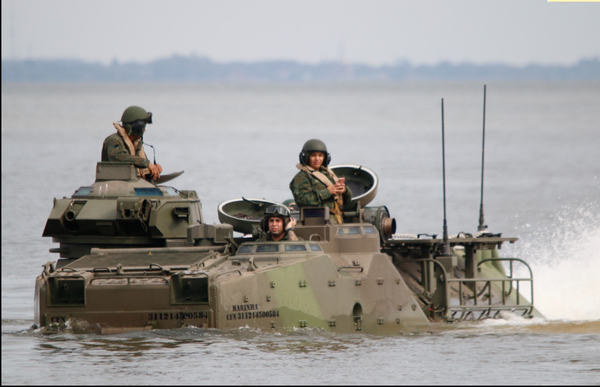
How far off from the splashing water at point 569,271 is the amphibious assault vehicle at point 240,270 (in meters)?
1.36

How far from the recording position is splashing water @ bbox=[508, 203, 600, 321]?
27.5 meters

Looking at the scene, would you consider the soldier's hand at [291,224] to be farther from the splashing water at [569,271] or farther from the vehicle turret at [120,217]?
the splashing water at [569,271]

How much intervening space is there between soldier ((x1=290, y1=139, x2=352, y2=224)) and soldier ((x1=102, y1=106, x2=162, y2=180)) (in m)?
2.97

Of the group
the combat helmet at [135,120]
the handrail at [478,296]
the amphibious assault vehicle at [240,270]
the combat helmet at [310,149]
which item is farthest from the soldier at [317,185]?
the combat helmet at [135,120]

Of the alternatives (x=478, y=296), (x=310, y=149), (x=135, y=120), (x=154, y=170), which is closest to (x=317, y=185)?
(x=310, y=149)

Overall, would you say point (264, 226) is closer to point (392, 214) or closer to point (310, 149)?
point (310, 149)

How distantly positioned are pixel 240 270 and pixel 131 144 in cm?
520

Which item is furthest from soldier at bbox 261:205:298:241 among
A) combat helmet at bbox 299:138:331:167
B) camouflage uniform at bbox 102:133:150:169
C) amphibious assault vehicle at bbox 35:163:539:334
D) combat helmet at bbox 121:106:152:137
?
combat helmet at bbox 121:106:152:137

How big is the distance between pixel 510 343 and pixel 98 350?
689 cm

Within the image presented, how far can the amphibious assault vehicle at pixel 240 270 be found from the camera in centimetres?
1938

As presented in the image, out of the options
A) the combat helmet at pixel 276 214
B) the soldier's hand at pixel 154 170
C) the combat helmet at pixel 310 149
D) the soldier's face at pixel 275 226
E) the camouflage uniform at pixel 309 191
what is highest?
the combat helmet at pixel 310 149

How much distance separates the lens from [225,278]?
19500 millimetres

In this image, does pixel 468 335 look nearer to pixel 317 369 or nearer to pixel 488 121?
pixel 317 369

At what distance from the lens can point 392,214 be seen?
43.2 meters
